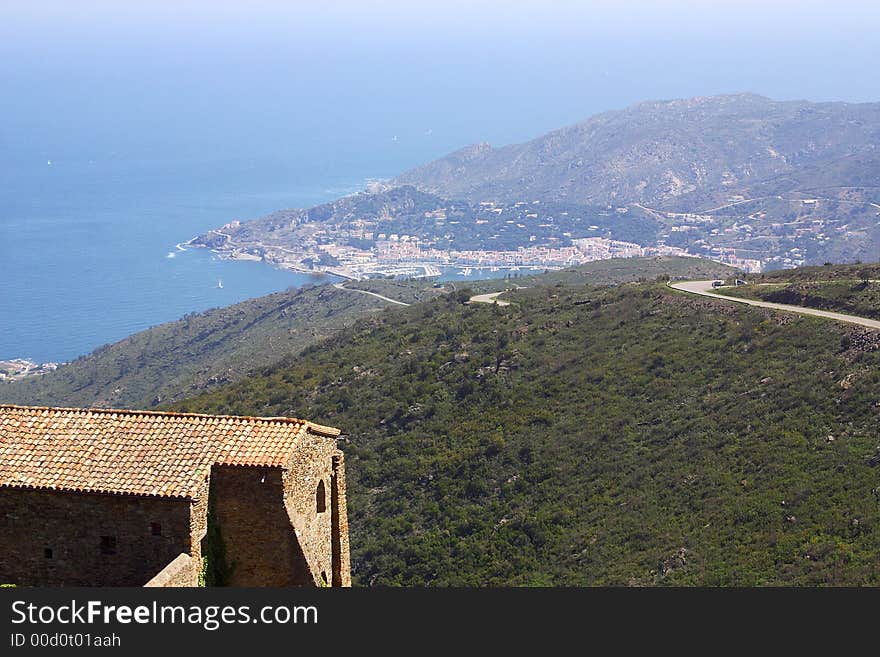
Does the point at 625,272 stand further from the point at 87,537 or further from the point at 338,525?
the point at 87,537

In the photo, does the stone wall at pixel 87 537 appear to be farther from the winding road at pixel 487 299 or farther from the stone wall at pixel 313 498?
the winding road at pixel 487 299

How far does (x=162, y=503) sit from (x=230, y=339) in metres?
84.8

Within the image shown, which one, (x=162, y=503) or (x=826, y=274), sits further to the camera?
(x=826, y=274)

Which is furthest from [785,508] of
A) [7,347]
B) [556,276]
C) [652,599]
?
[7,347]

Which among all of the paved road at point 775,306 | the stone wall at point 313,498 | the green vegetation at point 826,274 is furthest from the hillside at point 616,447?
the stone wall at point 313,498

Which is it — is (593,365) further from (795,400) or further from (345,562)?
(345,562)

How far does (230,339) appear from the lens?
97.4 metres

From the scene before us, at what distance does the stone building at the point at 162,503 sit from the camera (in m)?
14.2

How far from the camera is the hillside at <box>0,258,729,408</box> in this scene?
82.3m

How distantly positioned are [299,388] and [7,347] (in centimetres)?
9113

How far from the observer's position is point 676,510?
3045cm

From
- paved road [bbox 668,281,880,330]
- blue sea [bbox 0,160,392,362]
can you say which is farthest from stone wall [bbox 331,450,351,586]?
blue sea [bbox 0,160,392,362]

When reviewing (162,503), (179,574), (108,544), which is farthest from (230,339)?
(179,574)

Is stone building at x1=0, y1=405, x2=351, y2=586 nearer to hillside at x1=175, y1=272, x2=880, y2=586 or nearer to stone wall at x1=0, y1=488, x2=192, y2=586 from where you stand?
stone wall at x1=0, y1=488, x2=192, y2=586
